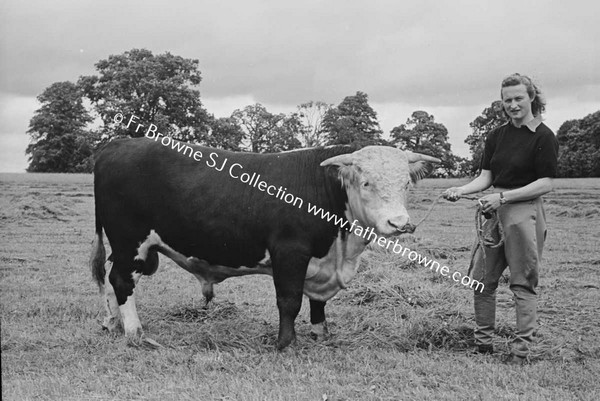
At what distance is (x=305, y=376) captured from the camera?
4.47m

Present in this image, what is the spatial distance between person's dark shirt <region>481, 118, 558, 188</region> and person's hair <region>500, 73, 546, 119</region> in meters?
0.12

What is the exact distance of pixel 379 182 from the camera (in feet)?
16.5

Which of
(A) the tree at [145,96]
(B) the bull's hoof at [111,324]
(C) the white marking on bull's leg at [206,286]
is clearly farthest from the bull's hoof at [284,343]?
(A) the tree at [145,96]

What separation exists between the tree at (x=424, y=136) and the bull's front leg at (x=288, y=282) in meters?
8.86

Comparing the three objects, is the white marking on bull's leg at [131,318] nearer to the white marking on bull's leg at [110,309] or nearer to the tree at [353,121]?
the white marking on bull's leg at [110,309]

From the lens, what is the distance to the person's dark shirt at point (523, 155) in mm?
4863

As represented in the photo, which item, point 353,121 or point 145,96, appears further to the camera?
point 145,96

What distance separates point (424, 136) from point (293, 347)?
441 inches

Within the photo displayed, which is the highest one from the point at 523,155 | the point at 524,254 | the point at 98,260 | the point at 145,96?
the point at 145,96

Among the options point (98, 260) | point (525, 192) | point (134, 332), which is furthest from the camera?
point (98, 260)

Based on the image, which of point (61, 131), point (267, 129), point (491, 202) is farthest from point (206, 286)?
point (61, 131)

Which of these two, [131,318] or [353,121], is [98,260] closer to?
[131,318]

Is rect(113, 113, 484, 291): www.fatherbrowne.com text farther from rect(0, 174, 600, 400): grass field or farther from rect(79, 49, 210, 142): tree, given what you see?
rect(79, 49, 210, 142): tree

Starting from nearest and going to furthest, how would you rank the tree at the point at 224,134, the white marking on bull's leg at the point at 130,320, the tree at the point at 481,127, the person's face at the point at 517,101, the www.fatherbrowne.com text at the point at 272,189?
the person's face at the point at 517,101
the www.fatherbrowne.com text at the point at 272,189
the white marking on bull's leg at the point at 130,320
the tree at the point at 481,127
the tree at the point at 224,134
